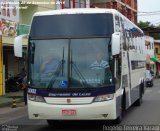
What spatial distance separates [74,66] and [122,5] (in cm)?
4855

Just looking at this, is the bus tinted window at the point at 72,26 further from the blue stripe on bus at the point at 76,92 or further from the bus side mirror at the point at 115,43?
the blue stripe on bus at the point at 76,92

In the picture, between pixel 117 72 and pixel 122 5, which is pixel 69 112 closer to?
pixel 117 72

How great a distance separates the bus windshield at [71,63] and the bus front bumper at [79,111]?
0.52 metres

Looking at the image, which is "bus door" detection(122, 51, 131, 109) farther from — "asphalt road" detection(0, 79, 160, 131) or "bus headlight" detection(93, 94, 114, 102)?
"bus headlight" detection(93, 94, 114, 102)

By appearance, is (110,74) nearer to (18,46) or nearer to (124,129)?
(124,129)

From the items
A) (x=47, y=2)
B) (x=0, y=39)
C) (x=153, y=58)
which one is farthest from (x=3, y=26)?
(x=153, y=58)

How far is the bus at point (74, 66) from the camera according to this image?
40.0 feet

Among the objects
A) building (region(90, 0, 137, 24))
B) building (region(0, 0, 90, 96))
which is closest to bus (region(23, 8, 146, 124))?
building (region(0, 0, 90, 96))

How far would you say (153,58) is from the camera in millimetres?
78438

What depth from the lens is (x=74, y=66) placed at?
1245 cm

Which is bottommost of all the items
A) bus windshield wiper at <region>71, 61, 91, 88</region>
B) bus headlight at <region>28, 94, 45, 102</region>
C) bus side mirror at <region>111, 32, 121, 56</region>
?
bus headlight at <region>28, 94, 45, 102</region>

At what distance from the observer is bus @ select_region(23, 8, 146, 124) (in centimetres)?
1220

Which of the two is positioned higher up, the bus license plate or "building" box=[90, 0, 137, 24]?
"building" box=[90, 0, 137, 24]

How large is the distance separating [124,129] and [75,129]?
149 cm
